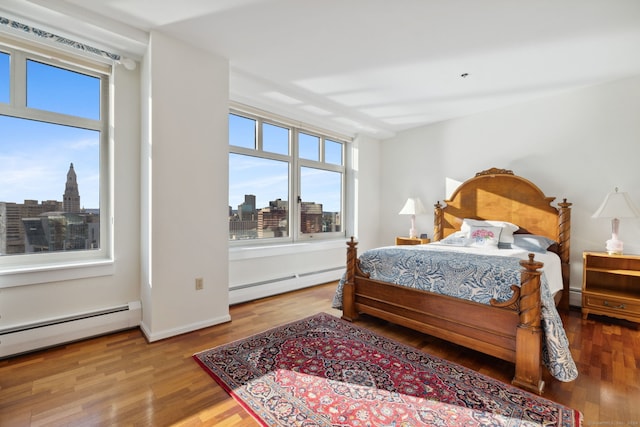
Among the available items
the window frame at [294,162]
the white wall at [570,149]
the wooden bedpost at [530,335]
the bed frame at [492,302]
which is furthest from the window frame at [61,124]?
the white wall at [570,149]

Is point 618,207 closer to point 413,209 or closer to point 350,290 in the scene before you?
point 413,209

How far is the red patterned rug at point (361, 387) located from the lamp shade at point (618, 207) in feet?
7.10

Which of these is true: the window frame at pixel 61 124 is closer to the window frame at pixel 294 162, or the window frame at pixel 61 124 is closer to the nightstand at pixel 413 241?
the window frame at pixel 294 162

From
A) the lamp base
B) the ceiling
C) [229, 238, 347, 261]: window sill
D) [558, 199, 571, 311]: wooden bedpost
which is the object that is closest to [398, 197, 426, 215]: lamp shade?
[229, 238, 347, 261]: window sill

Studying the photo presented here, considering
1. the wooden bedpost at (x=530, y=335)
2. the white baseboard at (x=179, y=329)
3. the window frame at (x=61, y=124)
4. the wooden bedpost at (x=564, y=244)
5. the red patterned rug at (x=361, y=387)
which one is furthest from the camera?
the wooden bedpost at (x=564, y=244)

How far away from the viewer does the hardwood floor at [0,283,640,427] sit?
154cm

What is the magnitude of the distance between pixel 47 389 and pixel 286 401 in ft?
4.76

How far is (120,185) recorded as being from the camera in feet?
8.63

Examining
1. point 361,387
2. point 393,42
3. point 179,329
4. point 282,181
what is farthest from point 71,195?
point 393,42

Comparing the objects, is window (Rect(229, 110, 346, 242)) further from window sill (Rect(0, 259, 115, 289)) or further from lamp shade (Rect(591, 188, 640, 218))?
lamp shade (Rect(591, 188, 640, 218))

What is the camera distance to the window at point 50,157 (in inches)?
89.1

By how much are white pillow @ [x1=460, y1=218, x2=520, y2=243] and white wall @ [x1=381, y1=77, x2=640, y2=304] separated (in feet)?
2.04

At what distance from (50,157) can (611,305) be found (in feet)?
17.2

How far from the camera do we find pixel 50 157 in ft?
8.02
